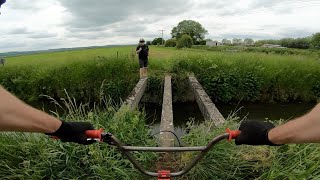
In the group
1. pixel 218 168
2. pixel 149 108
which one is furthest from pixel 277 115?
pixel 218 168

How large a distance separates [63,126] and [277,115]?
1191 centimetres

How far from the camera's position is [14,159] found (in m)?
3.64

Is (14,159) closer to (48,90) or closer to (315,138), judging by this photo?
(315,138)

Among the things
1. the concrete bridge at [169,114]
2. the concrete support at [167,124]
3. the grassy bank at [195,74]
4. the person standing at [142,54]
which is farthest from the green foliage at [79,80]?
the concrete support at [167,124]

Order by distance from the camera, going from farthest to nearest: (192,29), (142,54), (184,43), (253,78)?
(192,29) → (184,43) → (253,78) → (142,54)

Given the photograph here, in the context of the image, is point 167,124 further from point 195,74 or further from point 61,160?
point 195,74

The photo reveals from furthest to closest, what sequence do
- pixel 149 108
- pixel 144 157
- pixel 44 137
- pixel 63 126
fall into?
pixel 149 108 < pixel 44 137 < pixel 144 157 < pixel 63 126

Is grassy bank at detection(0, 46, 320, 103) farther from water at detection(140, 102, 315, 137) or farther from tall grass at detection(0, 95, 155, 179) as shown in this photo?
tall grass at detection(0, 95, 155, 179)

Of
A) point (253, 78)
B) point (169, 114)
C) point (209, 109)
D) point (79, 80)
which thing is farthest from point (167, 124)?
point (79, 80)

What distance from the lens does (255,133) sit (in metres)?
1.57

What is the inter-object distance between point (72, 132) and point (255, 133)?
0.97 metres

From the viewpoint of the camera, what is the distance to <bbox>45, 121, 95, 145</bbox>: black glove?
1.62 m

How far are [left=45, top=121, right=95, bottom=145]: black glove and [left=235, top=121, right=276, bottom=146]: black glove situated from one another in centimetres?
84

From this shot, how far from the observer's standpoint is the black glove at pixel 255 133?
1.54m
